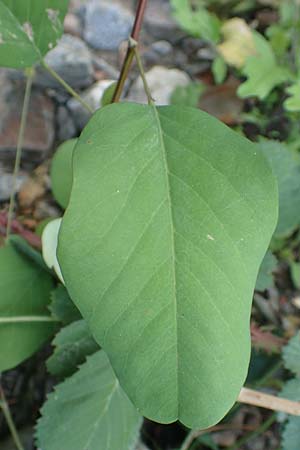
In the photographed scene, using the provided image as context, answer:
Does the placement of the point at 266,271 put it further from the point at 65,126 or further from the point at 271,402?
the point at 65,126

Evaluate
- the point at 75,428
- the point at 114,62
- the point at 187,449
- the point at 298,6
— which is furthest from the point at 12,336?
the point at 298,6

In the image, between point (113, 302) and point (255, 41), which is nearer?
point (113, 302)

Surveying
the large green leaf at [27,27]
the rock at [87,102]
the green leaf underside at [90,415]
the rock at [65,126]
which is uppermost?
the large green leaf at [27,27]

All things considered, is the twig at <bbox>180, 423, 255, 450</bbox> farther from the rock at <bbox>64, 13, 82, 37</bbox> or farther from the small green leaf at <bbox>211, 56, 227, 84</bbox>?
the rock at <bbox>64, 13, 82, 37</bbox>

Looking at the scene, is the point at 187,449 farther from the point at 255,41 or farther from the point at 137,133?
the point at 255,41

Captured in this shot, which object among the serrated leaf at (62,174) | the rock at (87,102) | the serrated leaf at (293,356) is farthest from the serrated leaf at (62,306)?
the rock at (87,102)

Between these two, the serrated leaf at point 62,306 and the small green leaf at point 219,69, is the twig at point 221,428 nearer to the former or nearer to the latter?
the serrated leaf at point 62,306
